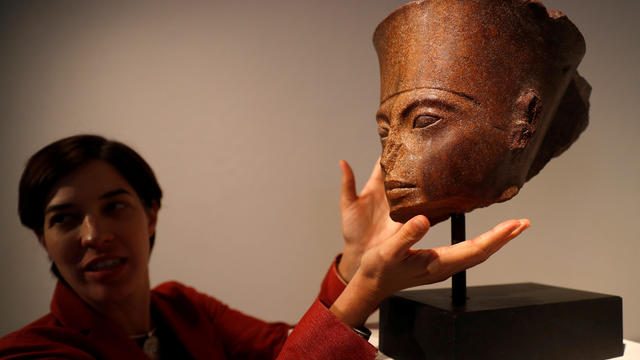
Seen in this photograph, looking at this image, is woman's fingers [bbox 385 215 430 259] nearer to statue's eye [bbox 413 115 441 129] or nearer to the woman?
the woman

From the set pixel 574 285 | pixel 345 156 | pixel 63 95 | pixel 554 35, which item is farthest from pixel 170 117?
pixel 574 285

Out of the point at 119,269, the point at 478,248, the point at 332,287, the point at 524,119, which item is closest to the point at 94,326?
the point at 119,269

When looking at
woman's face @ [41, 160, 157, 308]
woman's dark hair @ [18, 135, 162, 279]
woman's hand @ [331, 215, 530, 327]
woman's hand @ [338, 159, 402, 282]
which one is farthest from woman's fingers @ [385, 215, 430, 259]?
woman's dark hair @ [18, 135, 162, 279]

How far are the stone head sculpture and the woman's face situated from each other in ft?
2.85

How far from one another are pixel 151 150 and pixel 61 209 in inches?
34.2

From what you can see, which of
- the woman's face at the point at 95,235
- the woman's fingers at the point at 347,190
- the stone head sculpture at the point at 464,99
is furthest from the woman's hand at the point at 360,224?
the woman's face at the point at 95,235

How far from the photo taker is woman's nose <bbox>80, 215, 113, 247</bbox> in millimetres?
1425

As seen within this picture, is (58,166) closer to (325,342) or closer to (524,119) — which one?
(325,342)

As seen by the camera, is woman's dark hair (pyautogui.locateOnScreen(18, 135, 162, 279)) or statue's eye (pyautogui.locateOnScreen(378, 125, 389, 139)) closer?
statue's eye (pyautogui.locateOnScreen(378, 125, 389, 139))

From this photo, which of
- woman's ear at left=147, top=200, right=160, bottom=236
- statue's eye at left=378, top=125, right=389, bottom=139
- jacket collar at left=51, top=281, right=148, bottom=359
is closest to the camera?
statue's eye at left=378, top=125, right=389, bottom=139

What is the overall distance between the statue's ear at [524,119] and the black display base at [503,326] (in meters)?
0.44

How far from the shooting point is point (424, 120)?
1.19 metres

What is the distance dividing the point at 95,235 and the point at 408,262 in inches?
37.2

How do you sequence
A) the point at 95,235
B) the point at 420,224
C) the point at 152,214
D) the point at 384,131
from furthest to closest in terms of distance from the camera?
the point at 152,214
the point at 95,235
the point at 384,131
the point at 420,224
